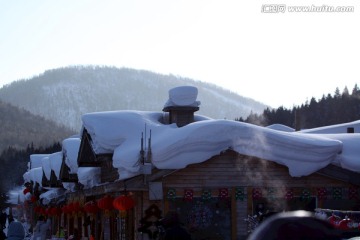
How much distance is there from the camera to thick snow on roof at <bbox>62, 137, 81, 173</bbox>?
90.2 feet

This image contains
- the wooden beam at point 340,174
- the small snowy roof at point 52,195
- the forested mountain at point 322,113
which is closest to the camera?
the wooden beam at point 340,174

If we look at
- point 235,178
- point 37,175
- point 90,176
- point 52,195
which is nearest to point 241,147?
point 235,178

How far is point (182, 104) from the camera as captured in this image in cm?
1948

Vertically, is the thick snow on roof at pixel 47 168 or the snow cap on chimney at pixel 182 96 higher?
the snow cap on chimney at pixel 182 96

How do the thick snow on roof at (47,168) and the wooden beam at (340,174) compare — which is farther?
the thick snow on roof at (47,168)

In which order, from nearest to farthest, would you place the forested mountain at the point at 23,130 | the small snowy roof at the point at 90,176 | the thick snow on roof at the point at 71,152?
the small snowy roof at the point at 90,176, the thick snow on roof at the point at 71,152, the forested mountain at the point at 23,130

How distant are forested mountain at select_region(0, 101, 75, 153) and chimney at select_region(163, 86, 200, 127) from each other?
142m

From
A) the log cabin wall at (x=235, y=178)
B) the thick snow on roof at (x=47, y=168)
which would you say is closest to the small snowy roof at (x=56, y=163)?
the thick snow on roof at (x=47, y=168)

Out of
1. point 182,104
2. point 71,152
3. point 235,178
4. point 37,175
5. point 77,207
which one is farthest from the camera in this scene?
point 37,175

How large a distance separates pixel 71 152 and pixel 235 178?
13.7 meters

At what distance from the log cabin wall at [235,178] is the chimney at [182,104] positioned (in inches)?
146

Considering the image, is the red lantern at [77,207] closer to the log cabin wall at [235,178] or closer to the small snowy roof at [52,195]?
the small snowy roof at [52,195]

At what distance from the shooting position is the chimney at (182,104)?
1942cm

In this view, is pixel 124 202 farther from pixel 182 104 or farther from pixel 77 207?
pixel 77 207
